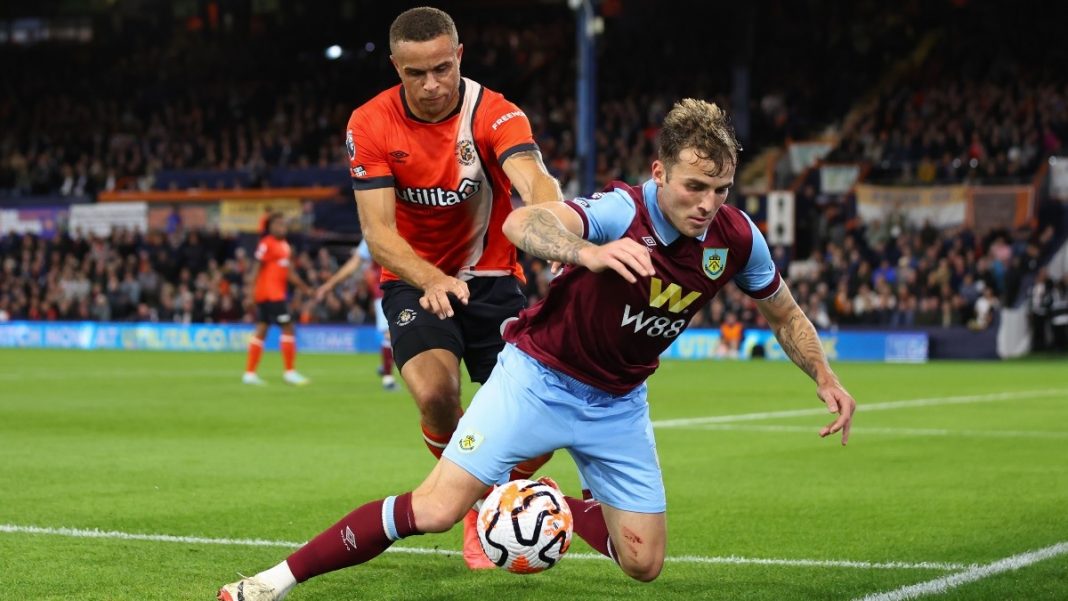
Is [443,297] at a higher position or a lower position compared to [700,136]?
lower

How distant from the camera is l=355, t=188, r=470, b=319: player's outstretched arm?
637 cm

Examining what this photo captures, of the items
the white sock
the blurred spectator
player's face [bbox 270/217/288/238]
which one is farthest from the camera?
the blurred spectator

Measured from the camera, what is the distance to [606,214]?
212 inches

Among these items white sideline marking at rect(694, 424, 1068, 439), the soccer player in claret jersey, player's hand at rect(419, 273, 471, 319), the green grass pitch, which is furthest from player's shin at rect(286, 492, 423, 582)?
white sideline marking at rect(694, 424, 1068, 439)

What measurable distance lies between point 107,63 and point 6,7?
3.92 metres

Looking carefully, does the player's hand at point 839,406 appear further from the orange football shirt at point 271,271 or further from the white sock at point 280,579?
the orange football shirt at point 271,271

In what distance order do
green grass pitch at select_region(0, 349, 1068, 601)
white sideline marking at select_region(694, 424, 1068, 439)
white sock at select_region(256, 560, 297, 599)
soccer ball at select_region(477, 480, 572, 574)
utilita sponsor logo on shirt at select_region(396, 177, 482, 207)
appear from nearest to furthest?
1. white sock at select_region(256, 560, 297, 599)
2. soccer ball at select_region(477, 480, 572, 574)
3. green grass pitch at select_region(0, 349, 1068, 601)
4. utilita sponsor logo on shirt at select_region(396, 177, 482, 207)
5. white sideline marking at select_region(694, 424, 1068, 439)

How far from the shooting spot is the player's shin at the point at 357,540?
545 centimetres

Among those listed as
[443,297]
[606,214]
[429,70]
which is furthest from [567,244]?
[429,70]

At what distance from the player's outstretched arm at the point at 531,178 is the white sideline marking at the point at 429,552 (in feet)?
5.67

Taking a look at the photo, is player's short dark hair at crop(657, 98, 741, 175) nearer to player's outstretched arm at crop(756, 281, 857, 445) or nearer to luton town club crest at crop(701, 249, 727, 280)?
luton town club crest at crop(701, 249, 727, 280)

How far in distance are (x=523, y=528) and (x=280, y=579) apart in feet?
2.95

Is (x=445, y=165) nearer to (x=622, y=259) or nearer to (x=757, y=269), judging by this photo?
(x=757, y=269)

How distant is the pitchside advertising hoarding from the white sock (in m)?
23.5
